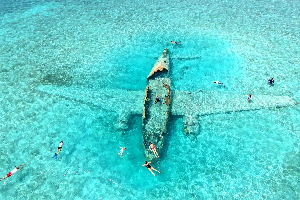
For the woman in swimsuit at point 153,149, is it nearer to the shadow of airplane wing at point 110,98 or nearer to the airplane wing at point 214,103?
the shadow of airplane wing at point 110,98

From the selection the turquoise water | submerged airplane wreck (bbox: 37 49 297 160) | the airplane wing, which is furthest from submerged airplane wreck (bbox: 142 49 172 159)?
the airplane wing

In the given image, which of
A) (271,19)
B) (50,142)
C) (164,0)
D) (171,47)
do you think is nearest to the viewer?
(50,142)

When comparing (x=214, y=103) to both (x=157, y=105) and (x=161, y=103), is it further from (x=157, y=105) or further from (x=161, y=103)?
(x=157, y=105)

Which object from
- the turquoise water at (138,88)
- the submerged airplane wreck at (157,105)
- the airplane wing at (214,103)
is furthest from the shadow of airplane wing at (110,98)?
the airplane wing at (214,103)

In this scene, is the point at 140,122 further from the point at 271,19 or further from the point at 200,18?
the point at 271,19

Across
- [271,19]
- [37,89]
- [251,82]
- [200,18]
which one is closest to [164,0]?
[200,18]

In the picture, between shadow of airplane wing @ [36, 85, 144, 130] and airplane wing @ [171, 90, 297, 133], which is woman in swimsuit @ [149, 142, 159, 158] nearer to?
shadow of airplane wing @ [36, 85, 144, 130]

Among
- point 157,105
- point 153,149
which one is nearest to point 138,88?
point 157,105
